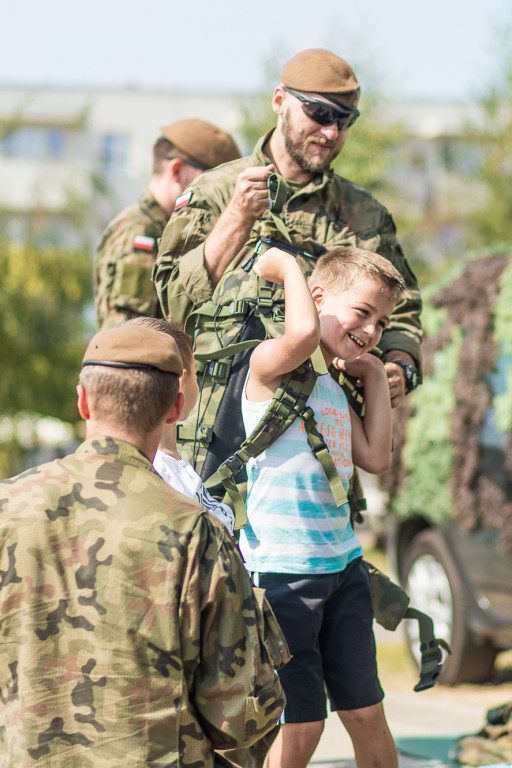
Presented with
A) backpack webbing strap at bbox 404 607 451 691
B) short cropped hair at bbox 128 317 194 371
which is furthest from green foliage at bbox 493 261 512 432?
short cropped hair at bbox 128 317 194 371

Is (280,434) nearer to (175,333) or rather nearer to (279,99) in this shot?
(175,333)

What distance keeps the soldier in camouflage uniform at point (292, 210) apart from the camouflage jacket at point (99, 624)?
116 centimetres

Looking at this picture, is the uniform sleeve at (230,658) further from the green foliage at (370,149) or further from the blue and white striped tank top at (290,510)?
the green foliage at (370,149)

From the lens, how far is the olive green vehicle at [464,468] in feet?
18.1

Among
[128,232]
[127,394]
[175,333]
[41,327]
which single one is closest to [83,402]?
[127,394]

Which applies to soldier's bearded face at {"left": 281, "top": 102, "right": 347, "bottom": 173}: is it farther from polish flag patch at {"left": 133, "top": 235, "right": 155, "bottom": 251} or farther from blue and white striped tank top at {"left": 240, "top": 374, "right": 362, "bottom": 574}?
polish flag patch at {"left": 133, "top": 235, "right": 155, "bottom": 251}

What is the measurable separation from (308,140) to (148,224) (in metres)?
1.23

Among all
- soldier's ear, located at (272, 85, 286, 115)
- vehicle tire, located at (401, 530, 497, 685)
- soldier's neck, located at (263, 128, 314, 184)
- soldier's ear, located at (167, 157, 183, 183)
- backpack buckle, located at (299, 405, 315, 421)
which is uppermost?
soldier's ear, located at (167, 157, 183, 183)

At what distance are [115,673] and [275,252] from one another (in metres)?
1.29

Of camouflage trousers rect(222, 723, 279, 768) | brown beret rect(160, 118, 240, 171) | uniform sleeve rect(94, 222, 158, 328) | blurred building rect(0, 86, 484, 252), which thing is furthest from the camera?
blurred building rect(0, 86, 484, 252)

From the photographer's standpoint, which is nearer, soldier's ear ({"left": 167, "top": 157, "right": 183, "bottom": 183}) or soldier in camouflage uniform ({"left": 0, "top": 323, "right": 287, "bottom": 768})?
soldier in camouflage uniform ({"left": 0, "top": 323, "right": 287, "bottom": 768})

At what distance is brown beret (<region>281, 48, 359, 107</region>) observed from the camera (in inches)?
128

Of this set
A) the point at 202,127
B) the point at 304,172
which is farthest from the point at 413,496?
the point at 304,172

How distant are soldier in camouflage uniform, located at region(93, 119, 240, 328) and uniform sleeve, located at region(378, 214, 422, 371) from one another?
1030 mm
